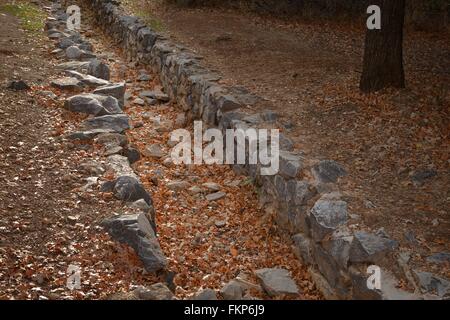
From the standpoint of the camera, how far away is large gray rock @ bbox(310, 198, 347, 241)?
4945mm

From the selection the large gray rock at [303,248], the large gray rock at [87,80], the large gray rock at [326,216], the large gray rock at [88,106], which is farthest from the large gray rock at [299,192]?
the large gray rock at [87,80]

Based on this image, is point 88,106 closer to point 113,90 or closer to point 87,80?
point 113,90

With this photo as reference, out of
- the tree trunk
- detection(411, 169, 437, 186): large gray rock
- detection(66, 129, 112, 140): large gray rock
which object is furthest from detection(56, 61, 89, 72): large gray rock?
detection(411, 169, 437, 186): large gray rock

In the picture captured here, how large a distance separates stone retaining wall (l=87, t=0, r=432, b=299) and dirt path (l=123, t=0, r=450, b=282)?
21 cm

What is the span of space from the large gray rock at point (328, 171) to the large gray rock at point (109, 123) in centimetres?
289

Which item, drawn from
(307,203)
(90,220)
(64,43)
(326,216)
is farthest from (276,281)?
(64,43)

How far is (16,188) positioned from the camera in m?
5.33

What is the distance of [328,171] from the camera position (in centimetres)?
575

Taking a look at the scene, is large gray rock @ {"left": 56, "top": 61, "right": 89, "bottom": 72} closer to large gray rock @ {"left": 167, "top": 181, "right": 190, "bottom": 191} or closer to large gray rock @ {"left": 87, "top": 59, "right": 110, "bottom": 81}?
large gray rock @ {"left": 87, "top": 59, "right": 110, "bottom": 81}

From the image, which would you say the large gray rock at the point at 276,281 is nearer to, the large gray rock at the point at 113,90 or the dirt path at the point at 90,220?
the dirt path at the point at 90,220

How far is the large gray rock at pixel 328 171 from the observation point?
5648mm
